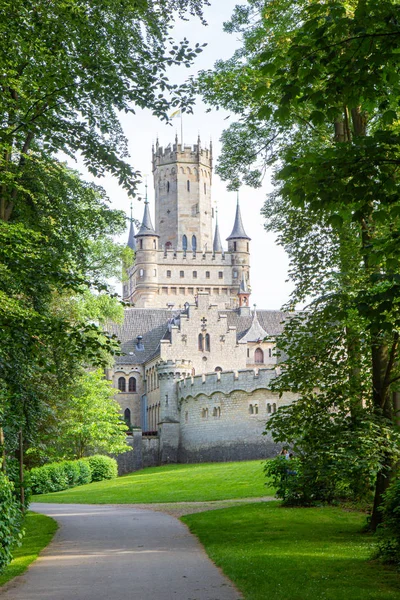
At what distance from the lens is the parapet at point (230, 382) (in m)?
51.8

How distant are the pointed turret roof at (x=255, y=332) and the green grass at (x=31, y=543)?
155 ft

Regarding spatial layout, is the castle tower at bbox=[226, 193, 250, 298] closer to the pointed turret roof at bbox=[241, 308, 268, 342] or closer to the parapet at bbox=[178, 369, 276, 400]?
the pointed turret roof at bbox=[241, 308, 268, 342]

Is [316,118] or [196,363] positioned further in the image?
[196,363]

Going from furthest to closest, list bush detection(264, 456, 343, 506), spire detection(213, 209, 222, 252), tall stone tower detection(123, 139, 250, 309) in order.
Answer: spire detection(213, 209, 222, 252), tall stone tower detection(123, 139, 250, 309), bush detection(264, 456, 343, 506)

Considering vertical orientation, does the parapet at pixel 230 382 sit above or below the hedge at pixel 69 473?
above

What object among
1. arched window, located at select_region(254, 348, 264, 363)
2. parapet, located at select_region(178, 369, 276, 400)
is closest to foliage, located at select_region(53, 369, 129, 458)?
parapet, located at select_region(178, 369, 276, 400)

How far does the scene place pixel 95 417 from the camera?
152ft

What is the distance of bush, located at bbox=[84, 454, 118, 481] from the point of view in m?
45.3

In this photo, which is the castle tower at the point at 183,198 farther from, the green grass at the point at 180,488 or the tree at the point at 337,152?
the tree at the point at 337,152

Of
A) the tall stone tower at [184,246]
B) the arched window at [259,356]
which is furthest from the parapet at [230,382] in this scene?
the tall stone tower at [184,246]

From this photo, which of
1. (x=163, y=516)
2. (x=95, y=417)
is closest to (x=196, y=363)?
(x=95, y=417)

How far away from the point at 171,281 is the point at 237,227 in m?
10.6

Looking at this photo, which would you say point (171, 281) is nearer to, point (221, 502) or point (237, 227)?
point (237, 227)

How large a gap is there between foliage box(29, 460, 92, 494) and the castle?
361 inches
